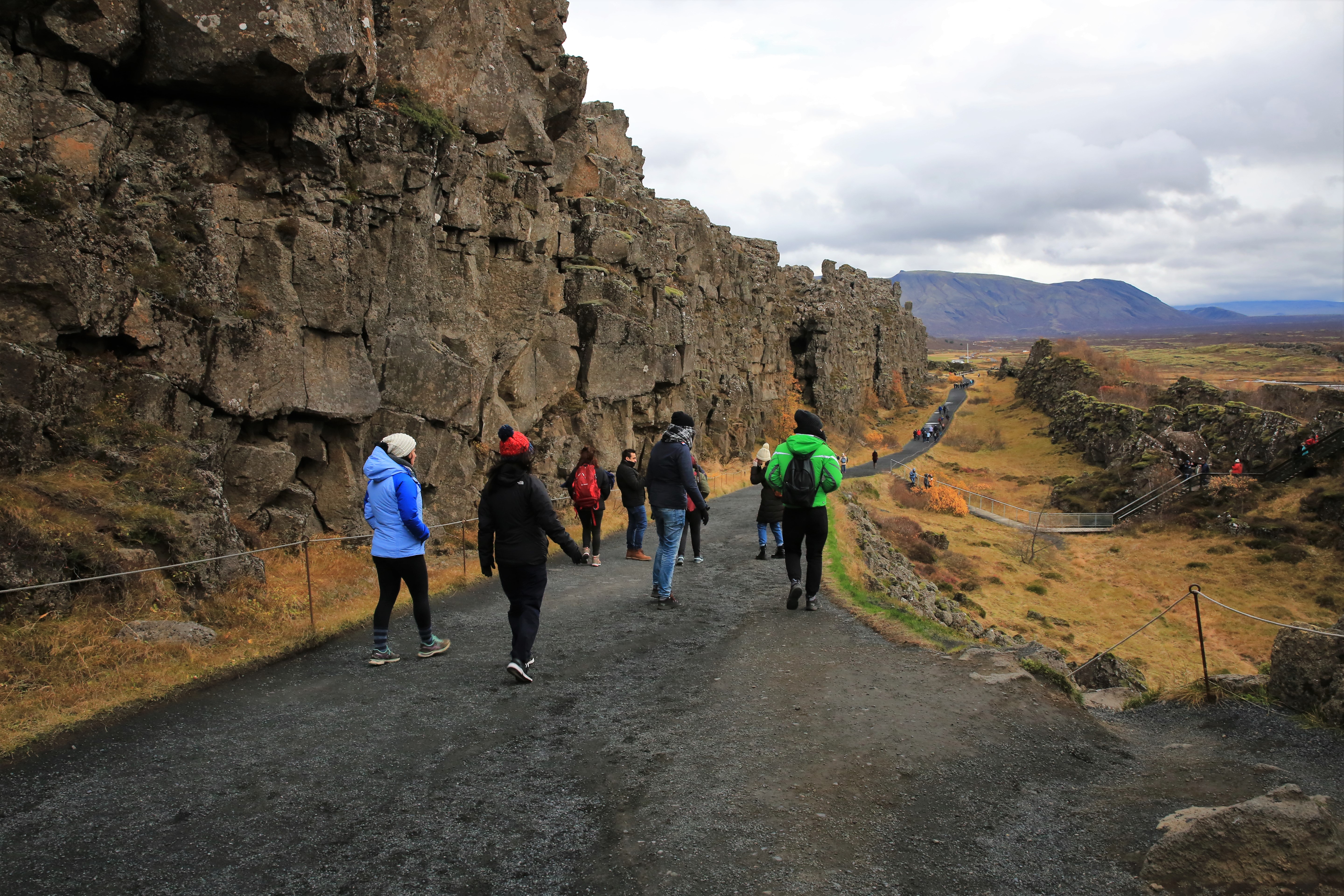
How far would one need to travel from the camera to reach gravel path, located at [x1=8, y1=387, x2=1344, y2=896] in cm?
504

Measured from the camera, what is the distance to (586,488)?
1595cm

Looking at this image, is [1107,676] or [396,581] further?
[1107,676]

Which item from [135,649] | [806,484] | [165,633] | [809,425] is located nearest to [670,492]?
[806,484]

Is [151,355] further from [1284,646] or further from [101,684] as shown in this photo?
[1284,646]

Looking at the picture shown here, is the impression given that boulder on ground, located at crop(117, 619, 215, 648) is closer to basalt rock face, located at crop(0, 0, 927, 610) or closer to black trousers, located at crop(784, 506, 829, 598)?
basalt rock face, located at crop(0, 0, 927, 610)

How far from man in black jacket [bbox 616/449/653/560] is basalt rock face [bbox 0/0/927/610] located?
406cm

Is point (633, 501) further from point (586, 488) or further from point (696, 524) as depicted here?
point (696, 524)

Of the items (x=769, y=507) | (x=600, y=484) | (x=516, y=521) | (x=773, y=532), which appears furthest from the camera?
(x=773, y=532)

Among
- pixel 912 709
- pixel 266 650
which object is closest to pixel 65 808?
pixel 266 650

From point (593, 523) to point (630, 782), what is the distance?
10.1 meters

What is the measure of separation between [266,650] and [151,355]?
565 centimetres

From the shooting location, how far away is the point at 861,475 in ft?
177

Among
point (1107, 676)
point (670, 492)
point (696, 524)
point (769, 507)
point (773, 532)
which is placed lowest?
point (1107, 676)

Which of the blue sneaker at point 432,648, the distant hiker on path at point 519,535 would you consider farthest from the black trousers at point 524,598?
the blue sneaker at point 432,648
